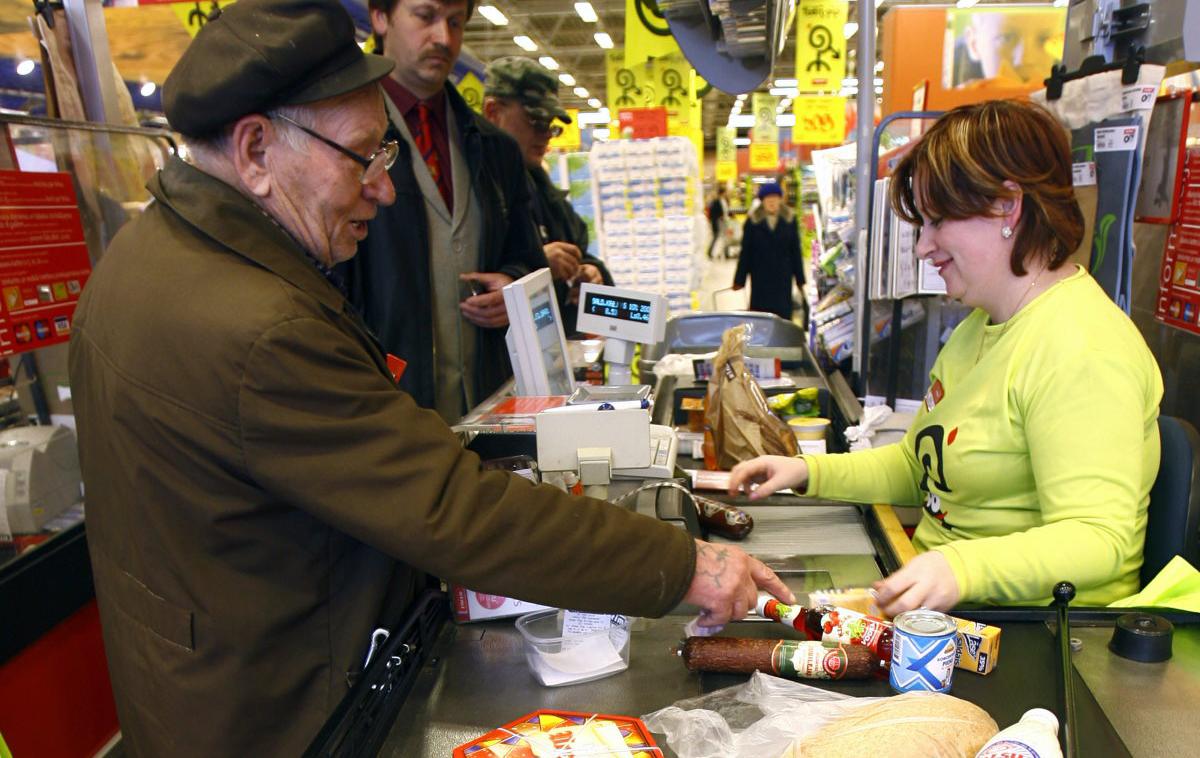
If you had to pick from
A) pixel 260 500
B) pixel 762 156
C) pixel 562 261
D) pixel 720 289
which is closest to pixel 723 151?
pixel 762 156

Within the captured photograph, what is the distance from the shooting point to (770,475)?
1.90 metres

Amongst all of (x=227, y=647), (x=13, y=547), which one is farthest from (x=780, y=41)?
(x=13, y=547)

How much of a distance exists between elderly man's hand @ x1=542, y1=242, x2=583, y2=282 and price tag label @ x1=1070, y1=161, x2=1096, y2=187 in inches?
77.7

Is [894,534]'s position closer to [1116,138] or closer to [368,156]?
[1116,138]

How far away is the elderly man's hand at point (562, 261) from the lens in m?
3.52

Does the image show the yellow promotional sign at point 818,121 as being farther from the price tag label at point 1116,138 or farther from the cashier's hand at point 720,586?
the cashier's hand at point 720,586

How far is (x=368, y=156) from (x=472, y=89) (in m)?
5.09

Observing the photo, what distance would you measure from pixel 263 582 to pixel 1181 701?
131cm

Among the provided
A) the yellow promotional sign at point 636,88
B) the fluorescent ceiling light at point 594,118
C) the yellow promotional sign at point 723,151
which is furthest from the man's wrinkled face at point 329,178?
the fluorescent ceiling light at point 594,118

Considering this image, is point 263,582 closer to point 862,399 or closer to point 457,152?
point 457,152

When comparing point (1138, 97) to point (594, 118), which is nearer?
point (1138, 97)

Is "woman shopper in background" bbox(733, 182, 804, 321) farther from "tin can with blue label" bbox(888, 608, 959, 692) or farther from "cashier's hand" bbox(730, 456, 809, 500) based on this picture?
"tin can with blue label" bbox(888, 608, 959, 692)

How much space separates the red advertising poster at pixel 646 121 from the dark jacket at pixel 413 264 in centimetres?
527

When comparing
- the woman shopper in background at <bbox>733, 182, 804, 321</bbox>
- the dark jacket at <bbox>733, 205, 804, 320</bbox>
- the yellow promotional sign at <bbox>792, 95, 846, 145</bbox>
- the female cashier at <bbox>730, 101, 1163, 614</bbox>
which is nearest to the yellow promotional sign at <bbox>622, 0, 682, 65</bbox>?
the woman shopper in background at <bbox>733, 182, 804, 321</bbox>
